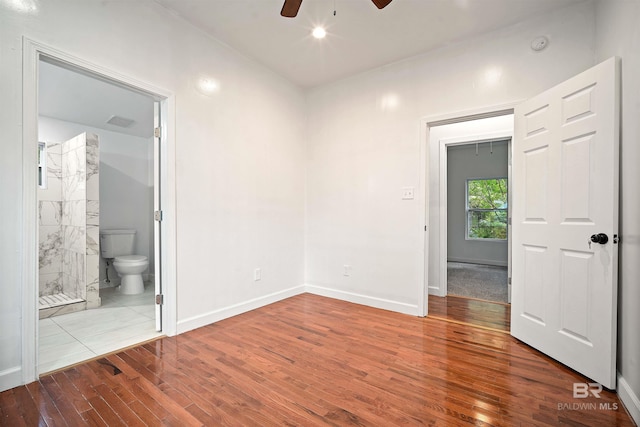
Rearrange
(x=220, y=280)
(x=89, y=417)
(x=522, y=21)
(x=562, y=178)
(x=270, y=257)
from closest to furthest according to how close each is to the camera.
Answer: (x=89, y=417), (x=562, y=178), (x=522, y=21), (x=220, y=280), (x=270, y=257)

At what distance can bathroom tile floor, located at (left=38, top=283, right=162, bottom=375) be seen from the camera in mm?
2279

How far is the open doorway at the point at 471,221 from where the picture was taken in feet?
12.2

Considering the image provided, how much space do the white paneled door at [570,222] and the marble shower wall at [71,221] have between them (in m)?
4.42

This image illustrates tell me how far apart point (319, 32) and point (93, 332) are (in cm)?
342

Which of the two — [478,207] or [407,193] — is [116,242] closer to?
[407,193]

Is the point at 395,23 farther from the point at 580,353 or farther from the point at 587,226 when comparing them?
the point at 580,353

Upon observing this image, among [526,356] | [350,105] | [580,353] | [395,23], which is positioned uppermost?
[395,23]

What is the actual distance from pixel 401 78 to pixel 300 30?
49.1 inches

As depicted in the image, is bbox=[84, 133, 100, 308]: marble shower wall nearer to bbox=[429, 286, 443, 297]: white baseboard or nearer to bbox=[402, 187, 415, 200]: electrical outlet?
bbox=[402, 187, 415, 200]: electrical outlet

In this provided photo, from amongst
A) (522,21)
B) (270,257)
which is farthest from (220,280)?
(522,21)

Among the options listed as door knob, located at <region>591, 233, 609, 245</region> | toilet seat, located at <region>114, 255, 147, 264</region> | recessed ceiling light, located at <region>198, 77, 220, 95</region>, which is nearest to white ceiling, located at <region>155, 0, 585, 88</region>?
→ recessed ceiling light, located at <region>198, 77, 220, 95</region>

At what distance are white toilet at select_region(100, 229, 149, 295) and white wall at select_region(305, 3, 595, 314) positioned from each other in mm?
2238

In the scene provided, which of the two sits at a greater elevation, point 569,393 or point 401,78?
point 401,78

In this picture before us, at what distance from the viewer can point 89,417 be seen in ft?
5.25
